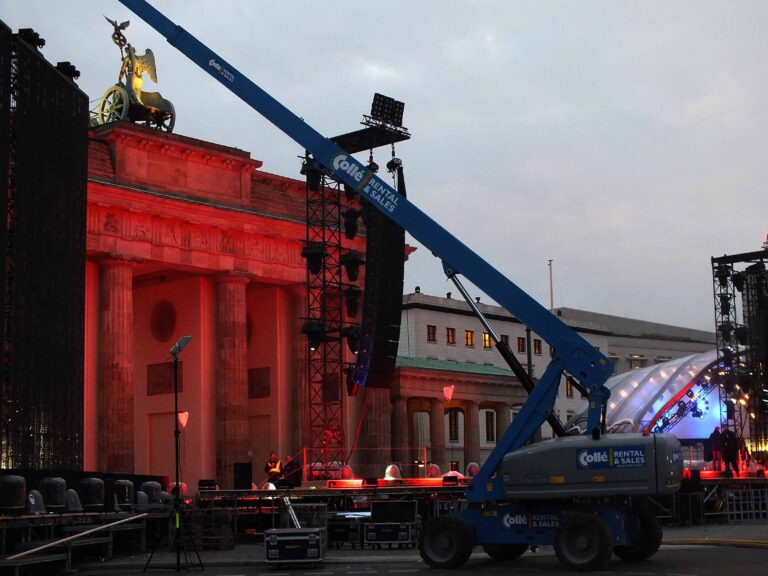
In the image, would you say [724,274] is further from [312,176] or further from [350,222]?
[312,176]

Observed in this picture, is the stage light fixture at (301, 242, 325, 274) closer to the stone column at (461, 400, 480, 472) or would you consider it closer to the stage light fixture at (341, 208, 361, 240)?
the stage light fixture at (341, 208, 361, 240)

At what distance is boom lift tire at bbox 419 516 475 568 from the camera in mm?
25141

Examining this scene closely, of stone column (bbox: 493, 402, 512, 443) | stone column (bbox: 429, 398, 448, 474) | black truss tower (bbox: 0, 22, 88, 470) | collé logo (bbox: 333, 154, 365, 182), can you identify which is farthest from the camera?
stone column (bbox: 493, 402, 512, 443)

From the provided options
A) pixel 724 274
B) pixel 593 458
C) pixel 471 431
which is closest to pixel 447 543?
pixel 593 458

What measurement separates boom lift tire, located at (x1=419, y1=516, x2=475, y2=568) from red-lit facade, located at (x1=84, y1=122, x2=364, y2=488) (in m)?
29.5

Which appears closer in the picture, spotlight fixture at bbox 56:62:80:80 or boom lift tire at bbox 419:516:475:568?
boom lift tire at bbox 419:516:475:568

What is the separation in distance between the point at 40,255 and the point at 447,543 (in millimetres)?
13225

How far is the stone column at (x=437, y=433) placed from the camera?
70.8 metres

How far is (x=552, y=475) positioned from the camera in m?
24.4

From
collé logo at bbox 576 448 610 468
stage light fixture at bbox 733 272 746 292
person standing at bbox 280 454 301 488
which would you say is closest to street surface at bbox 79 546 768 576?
collé logo at bbox 576 448 610 468

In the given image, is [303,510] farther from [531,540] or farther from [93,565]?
[531,540]

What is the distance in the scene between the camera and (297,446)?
6234 cm

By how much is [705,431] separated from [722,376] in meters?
7.83

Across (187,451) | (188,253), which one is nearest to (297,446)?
(187,451)
